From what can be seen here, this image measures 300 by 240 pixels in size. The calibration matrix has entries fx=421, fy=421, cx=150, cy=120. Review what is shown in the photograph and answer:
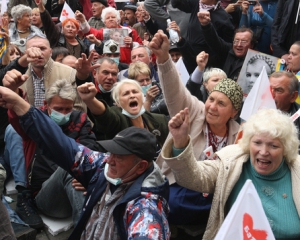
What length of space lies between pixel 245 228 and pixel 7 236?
146cm

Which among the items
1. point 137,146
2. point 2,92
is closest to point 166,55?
point 137,146

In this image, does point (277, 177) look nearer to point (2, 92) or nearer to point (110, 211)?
point (110, 211)

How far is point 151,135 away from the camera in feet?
8.27

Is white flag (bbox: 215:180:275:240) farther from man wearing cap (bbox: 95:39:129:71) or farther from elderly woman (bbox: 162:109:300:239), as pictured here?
man wearing cap (bbox: 95:39:129:71)

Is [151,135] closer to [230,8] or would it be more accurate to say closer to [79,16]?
[79,16]

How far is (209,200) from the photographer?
3549mm

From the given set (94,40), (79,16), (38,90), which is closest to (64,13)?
(79,16)

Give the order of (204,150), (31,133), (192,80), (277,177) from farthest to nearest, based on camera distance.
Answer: (192,80)
(204,150)
(277,177)
(31,133)

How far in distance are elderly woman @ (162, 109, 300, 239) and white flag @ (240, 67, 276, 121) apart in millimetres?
1031

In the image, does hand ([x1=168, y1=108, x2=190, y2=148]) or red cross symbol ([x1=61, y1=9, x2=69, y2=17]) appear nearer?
hand ([x1=168, y1=108, x2=190, y2=148])

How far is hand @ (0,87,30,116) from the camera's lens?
245 cm

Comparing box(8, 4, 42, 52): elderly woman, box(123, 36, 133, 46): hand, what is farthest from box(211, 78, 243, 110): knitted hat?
box(8, 4, 42, 52): elderly woman

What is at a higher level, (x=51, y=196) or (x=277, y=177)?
(x=277, y=177)

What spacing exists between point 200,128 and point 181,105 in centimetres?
28
